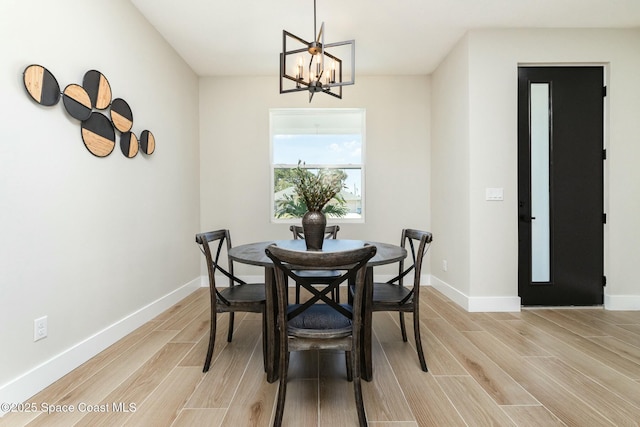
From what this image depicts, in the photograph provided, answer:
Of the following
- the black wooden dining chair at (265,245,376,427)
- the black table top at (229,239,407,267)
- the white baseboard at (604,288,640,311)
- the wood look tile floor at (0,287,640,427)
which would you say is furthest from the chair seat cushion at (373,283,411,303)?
the white baseboard at (604,288,640,311)

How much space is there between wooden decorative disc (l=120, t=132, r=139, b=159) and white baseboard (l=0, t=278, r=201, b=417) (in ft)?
4.51

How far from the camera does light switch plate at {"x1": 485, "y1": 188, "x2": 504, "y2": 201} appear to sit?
3.22m

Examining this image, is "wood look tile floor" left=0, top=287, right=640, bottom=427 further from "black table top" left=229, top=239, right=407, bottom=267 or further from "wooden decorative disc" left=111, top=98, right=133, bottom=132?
"wooden decorative disc" left=111, top=98, right=133, bottom=132

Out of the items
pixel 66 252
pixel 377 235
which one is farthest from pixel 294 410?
pixel 377 235

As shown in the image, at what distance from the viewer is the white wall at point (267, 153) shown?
428 cm

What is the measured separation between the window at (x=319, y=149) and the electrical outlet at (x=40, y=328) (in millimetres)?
2747

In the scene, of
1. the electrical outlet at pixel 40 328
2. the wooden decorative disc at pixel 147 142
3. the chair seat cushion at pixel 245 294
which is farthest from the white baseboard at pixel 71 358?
the wooden decorative disc at pixel 147 142

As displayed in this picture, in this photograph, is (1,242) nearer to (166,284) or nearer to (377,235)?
(166,284)

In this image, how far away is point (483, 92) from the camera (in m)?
3.23

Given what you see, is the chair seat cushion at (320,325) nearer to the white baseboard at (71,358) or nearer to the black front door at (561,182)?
the white baseboard at (71,358)

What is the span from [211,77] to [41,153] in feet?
9.32

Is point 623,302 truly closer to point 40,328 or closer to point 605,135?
point 605,135

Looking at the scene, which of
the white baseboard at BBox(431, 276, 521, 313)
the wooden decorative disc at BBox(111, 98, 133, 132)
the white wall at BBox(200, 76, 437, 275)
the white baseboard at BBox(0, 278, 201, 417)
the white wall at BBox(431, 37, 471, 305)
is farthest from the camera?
the white wall at BBox(200, 76, 437, 275)

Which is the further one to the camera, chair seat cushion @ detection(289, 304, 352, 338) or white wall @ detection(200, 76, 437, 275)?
white wall @ detection(200, 76, 437, 275)
